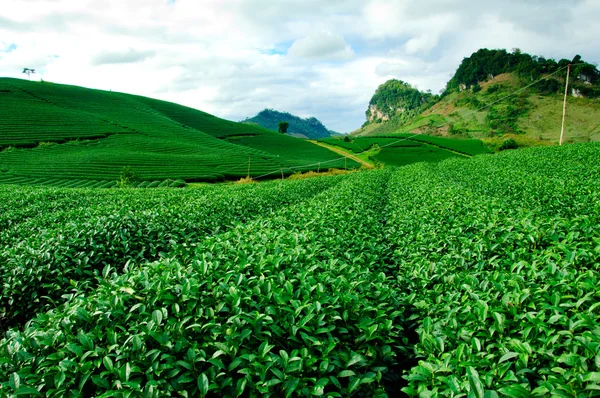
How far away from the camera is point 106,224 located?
7.64m

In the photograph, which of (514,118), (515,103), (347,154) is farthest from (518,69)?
(347,154)

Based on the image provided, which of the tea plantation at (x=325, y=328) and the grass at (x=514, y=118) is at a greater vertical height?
the grass at (x=514, y=118)

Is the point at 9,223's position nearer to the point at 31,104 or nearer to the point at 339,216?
the point at 339,216

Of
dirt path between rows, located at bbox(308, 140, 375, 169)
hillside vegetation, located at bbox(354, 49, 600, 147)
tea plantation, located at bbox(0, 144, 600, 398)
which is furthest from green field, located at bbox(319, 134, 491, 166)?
tea plantation, located at bbox(0, 144, 600, 398)

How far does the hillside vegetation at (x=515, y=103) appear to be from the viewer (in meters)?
83.2

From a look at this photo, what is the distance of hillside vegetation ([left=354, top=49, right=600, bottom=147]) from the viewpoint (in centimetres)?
8319

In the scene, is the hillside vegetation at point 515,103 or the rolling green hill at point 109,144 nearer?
the rolling green hill at point 109,144

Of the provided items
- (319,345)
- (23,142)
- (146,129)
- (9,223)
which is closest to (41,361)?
(319,345)

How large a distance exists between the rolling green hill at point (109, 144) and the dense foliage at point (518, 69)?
8341 cm

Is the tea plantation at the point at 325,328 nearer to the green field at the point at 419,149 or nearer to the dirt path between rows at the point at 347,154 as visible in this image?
the dirt path between rows at the point at 347,154

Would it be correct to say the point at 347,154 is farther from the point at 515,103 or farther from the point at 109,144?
the point at 515,103

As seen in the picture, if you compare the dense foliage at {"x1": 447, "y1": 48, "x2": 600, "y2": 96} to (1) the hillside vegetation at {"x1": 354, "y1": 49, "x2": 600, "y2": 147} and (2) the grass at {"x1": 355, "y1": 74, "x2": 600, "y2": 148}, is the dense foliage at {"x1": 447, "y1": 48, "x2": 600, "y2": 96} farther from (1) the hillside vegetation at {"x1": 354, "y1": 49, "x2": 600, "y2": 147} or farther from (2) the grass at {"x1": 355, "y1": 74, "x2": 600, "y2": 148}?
(2) the grass at {"x1": 355, "y1": 74, "x2": 600, "y2": 148}

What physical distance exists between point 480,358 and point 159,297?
2914mm

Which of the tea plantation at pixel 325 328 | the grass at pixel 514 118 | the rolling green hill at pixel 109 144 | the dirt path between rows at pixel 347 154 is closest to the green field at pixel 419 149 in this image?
the dirt path between rows at pixel 347 154
